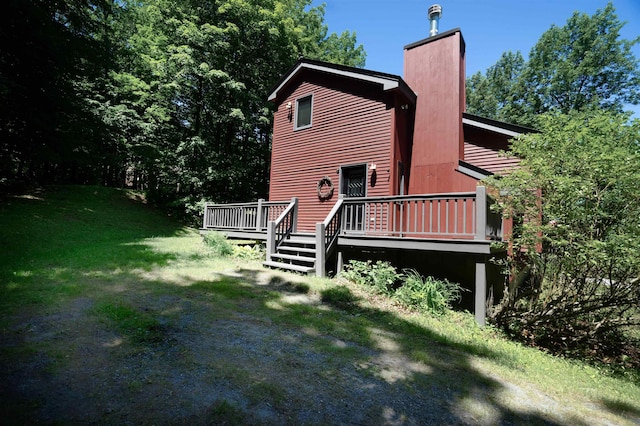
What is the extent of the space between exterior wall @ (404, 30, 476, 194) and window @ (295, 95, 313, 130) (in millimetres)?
3574

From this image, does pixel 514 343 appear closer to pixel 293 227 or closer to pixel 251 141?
pixel 293 227

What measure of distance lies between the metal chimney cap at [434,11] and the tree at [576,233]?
21.5 feet

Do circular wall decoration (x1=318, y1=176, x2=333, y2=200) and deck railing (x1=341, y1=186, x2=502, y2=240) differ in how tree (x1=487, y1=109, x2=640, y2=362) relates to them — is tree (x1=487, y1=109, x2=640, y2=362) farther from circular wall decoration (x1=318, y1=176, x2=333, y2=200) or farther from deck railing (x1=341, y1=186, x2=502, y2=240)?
circular wall decoration (x1=318, y1=176, x2=333, y2=200)

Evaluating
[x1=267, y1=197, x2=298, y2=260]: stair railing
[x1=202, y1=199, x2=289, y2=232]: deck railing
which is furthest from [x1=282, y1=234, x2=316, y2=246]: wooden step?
[x1=202, y1=199, x2=289, y2=232]: deck railing

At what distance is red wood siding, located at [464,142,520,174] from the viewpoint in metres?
8.54

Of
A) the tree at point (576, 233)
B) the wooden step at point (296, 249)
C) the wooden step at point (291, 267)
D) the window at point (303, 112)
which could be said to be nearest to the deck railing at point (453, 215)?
the tree at point (576, 233)

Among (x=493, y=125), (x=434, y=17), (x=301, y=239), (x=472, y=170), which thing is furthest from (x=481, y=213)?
(x=434, y=17)

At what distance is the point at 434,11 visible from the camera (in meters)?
10.1

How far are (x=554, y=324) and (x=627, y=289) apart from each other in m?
1.25

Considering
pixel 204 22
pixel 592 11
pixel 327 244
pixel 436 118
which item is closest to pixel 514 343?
pixel 327 244

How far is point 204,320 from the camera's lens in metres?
4.36

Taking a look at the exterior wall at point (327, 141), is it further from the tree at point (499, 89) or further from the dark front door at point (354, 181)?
the tree at point (499, 89)

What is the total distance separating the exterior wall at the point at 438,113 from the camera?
8742mm

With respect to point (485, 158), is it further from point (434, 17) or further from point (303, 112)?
point (303, 112)
